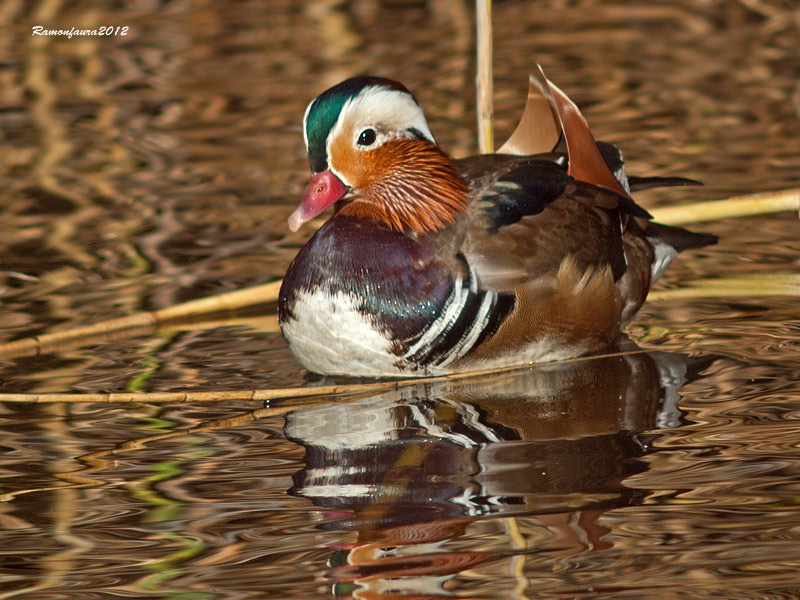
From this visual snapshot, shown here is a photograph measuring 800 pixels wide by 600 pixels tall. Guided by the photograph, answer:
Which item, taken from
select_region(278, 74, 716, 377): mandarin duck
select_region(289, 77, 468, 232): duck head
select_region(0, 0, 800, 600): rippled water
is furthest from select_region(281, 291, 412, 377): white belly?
select_region(289, 77, 468, 232): duck head

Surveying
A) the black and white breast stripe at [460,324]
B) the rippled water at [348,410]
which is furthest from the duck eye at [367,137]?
the rippled water at [348,410]

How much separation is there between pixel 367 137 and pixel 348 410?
99 centimetres

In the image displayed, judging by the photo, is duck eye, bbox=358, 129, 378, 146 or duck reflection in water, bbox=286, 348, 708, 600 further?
duck eye, bbox=358, 129, 378, 146

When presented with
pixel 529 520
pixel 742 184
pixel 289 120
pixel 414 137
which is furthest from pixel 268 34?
pixel 529 520

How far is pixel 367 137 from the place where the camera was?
491cm

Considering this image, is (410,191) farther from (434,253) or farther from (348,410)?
(348,410)

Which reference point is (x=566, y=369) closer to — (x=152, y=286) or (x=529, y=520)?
(x=529, y=520)

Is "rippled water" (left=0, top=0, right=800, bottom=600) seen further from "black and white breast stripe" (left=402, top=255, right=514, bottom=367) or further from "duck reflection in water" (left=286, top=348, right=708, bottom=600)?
"black and white breast stripe" (left=402, top=255, right=514, bottom=367)

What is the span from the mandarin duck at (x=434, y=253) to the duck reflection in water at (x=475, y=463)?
148 millimetres

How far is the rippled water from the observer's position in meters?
3.40

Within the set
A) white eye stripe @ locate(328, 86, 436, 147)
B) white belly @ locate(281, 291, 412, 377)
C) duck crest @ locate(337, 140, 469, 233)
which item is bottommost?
white belly @ locate(281, 291, 412, 377)

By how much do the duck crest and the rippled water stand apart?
2.04 ft

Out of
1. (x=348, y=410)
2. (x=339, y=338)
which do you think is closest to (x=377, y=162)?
(x=339, y=338)

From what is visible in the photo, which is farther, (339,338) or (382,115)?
(382,115)
